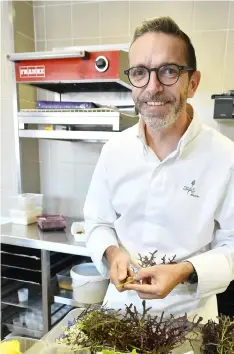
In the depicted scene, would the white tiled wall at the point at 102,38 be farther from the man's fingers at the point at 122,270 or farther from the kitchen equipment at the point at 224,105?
the man's fingers at the point at 122,270

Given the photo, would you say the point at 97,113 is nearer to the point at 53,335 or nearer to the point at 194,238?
the point at 194,238

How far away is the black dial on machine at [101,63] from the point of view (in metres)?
1.62

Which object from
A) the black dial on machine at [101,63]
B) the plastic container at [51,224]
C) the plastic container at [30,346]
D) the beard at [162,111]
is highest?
the black dial on machine at [101,63]

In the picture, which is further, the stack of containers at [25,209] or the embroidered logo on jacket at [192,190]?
the stack of containers at [25,209]

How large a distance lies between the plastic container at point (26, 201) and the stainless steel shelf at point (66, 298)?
60 cm

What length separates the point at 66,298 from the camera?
1773 mm

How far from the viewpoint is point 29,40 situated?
2.21 m

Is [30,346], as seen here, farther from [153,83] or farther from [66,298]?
[66,298]

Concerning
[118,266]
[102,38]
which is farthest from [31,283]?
[102,38]

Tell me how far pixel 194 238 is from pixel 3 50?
1.80 meters

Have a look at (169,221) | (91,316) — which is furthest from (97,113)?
(91,316)

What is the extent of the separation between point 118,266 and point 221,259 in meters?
0.30

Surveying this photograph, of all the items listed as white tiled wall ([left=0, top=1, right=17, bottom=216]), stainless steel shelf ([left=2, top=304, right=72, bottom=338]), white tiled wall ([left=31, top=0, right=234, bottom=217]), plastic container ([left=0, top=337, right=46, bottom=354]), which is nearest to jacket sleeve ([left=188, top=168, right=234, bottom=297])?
plastic container ([left=0, top=337, right=46, bottom=354])

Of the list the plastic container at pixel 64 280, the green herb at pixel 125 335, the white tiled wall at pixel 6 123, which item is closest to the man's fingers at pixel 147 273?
the green herb at pixel 125 335
